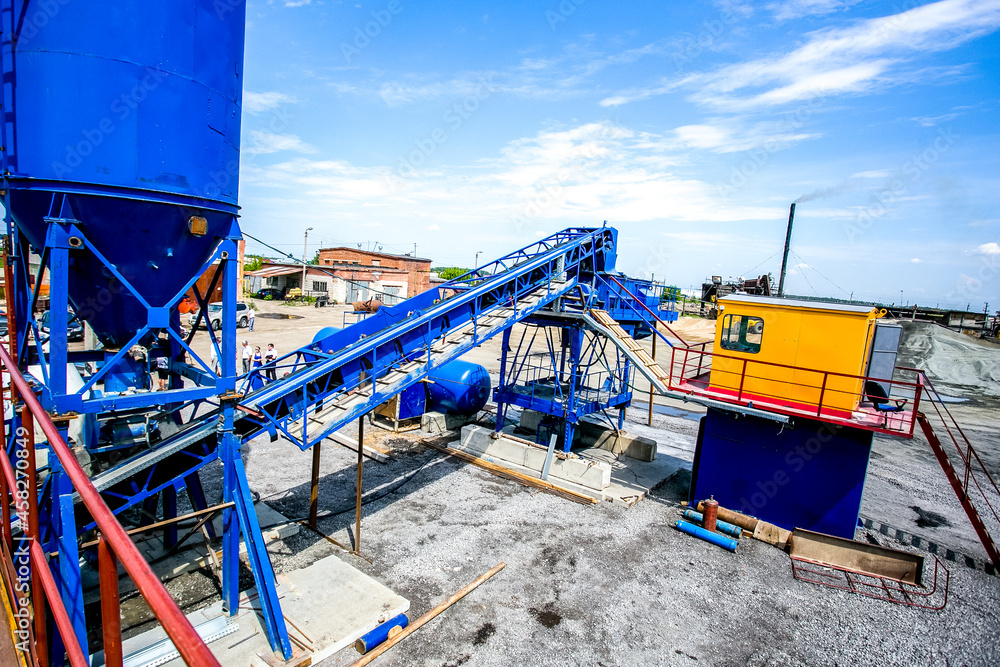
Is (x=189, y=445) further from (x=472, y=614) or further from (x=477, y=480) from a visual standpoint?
(x=477, y=480)

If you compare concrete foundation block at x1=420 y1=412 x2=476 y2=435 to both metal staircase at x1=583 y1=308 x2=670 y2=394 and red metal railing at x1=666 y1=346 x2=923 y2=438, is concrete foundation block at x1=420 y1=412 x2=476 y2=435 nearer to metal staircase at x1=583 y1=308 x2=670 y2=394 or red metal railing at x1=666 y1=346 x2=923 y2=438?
metal staircase at x1=583 y1=308 x2=670 y2=394

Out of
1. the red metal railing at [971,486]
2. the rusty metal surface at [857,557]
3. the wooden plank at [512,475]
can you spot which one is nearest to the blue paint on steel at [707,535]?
the rusty metal surface at [857,557]

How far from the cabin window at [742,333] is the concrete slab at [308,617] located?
28.3 ft

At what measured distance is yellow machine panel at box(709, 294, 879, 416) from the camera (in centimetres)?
1073

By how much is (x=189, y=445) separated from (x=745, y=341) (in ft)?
35.5

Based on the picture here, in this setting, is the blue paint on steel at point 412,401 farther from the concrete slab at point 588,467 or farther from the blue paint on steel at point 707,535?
the blue paint on steel at point 707,535

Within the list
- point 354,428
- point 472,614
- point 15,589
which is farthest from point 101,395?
point 354,428

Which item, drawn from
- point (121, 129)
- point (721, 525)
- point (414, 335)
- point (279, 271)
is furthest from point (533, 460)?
point (279, 271)

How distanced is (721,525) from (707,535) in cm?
56

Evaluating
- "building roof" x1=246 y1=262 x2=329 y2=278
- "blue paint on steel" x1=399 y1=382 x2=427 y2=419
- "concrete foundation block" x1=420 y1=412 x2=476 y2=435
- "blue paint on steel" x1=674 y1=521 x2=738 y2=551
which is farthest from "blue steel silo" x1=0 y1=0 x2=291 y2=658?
"building roof" x1=246 y1=262 x2=329 y2=278

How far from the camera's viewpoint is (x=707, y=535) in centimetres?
1111

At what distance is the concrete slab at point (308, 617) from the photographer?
7.11m

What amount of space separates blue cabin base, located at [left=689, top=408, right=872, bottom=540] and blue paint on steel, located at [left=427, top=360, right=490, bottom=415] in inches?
290

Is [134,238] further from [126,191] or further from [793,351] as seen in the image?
[793,351]
